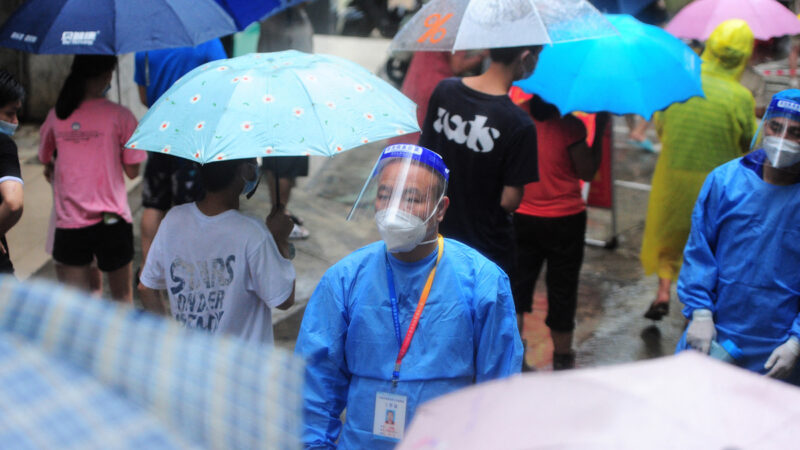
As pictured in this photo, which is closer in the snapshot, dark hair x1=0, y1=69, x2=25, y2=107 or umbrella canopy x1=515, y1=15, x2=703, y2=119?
dark hair x1=0, y1=69, x2=25, y2=107

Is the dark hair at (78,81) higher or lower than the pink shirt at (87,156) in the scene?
higher

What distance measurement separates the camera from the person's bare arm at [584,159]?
4.61 metres

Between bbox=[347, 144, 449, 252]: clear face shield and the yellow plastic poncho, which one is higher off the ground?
bbox=[347, 144, 449, 252]: clear face shield

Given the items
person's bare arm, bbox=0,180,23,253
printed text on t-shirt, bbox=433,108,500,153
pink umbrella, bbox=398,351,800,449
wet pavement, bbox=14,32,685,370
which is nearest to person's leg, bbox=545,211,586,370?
wet pavement, bbox=14,32,685,370

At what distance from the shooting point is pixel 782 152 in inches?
134

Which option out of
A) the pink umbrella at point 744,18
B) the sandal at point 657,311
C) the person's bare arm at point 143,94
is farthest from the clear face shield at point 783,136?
the person's bare arm at point 143,94

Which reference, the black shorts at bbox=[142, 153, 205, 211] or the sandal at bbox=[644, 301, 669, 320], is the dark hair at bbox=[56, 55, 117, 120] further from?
the sandal at bbox=[644, 301, 669, 320]

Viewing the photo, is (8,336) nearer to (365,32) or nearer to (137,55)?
(137,55)

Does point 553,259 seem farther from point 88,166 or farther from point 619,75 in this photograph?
point 88,166

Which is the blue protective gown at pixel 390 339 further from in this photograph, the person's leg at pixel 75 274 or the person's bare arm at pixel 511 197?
the person's leg at pixel 75 274

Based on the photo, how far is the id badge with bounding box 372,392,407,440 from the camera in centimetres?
254

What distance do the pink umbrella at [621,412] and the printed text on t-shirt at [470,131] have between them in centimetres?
246

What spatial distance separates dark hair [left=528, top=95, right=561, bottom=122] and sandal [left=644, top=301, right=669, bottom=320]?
1.91m

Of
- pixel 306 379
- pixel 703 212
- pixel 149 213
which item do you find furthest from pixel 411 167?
pixel 149 213
